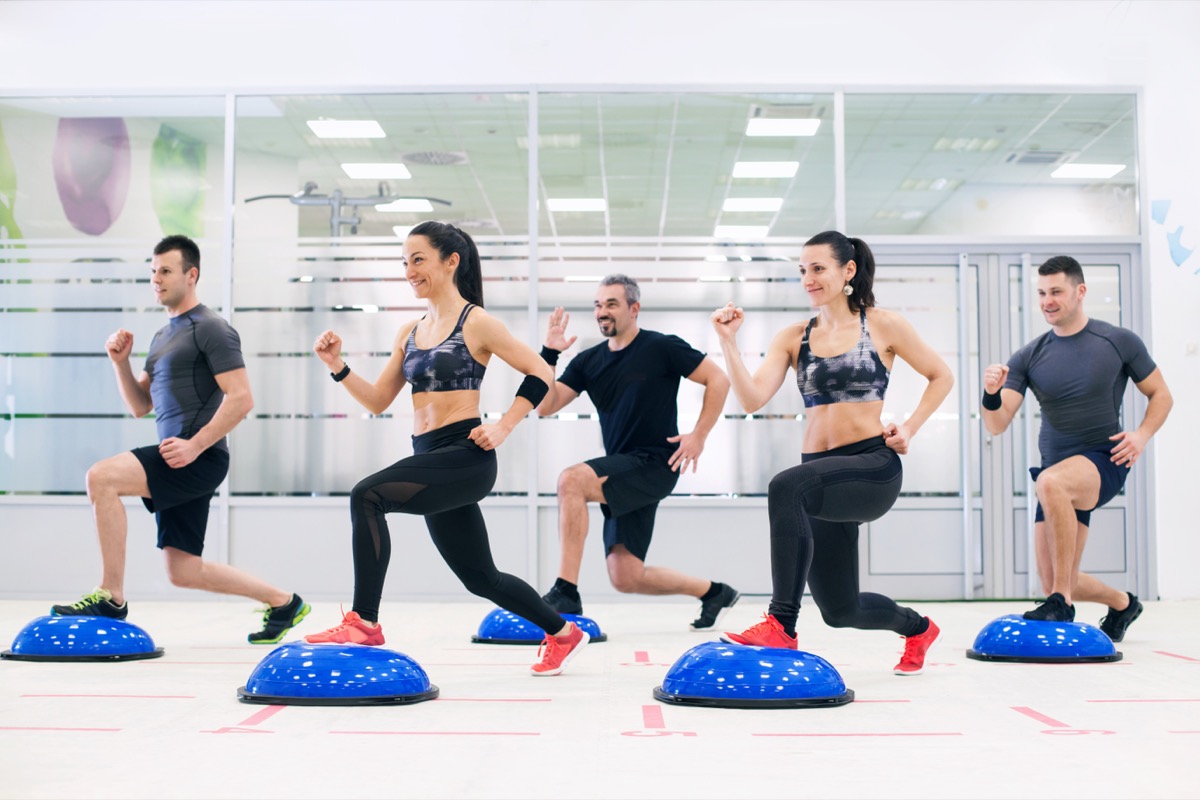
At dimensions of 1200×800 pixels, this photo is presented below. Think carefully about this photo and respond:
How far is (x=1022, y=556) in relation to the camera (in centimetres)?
760

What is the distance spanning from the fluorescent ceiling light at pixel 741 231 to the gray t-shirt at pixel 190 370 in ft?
11.8

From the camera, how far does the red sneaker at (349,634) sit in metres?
3.54

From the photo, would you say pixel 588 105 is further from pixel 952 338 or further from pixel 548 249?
pixel 952 338

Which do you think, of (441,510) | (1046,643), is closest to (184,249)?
(441,510)

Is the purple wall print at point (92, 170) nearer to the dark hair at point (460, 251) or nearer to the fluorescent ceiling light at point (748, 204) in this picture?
the fluorescent ceiling light at point (748, 204)

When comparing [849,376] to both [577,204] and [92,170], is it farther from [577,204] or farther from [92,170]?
[92,170]

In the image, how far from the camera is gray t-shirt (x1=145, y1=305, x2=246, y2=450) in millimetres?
4801

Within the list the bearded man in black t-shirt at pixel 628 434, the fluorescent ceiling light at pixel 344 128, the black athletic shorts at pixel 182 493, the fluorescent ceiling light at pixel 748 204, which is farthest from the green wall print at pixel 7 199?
the fluorescent ceiling light at pixel 748 204

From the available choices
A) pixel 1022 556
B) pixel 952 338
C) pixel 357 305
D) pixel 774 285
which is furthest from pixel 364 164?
pixel 1022 556

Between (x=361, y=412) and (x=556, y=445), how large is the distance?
1.25 meters

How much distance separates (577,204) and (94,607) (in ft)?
13.2

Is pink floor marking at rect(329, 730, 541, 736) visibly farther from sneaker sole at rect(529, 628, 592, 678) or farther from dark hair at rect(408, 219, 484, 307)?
dark hair at rect(408, 219, 484, 307)

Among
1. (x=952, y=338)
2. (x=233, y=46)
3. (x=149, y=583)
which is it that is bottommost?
(x=149, y=583)

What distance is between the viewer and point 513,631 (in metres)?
5.25
